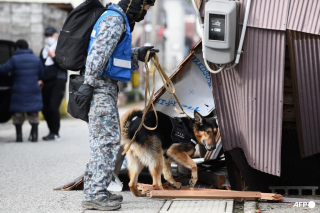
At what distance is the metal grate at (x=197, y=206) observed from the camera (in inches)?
213

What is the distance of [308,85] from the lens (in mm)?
5656

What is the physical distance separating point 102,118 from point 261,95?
5.03 ft

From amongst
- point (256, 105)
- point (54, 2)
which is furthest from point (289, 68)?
point (54, 2)

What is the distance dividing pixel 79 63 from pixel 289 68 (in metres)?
2.10

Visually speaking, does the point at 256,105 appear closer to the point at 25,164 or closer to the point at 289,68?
the point at 289,68

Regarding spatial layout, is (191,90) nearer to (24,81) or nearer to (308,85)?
(308,85)

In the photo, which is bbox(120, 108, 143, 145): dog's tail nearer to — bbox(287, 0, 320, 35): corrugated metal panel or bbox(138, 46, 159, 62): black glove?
bbox(138, 46, 159, 62): black glove

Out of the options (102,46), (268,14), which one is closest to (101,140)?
(102,46)

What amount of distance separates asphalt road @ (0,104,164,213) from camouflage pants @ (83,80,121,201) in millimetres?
264

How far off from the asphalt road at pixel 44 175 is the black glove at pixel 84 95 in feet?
3.35

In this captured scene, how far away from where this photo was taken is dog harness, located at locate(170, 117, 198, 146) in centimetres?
645

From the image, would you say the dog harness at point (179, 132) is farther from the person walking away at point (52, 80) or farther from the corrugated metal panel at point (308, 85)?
the person walking away at point (52, 80)

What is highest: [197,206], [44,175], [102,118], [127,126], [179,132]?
[102,118]

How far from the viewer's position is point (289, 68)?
5906 mm
